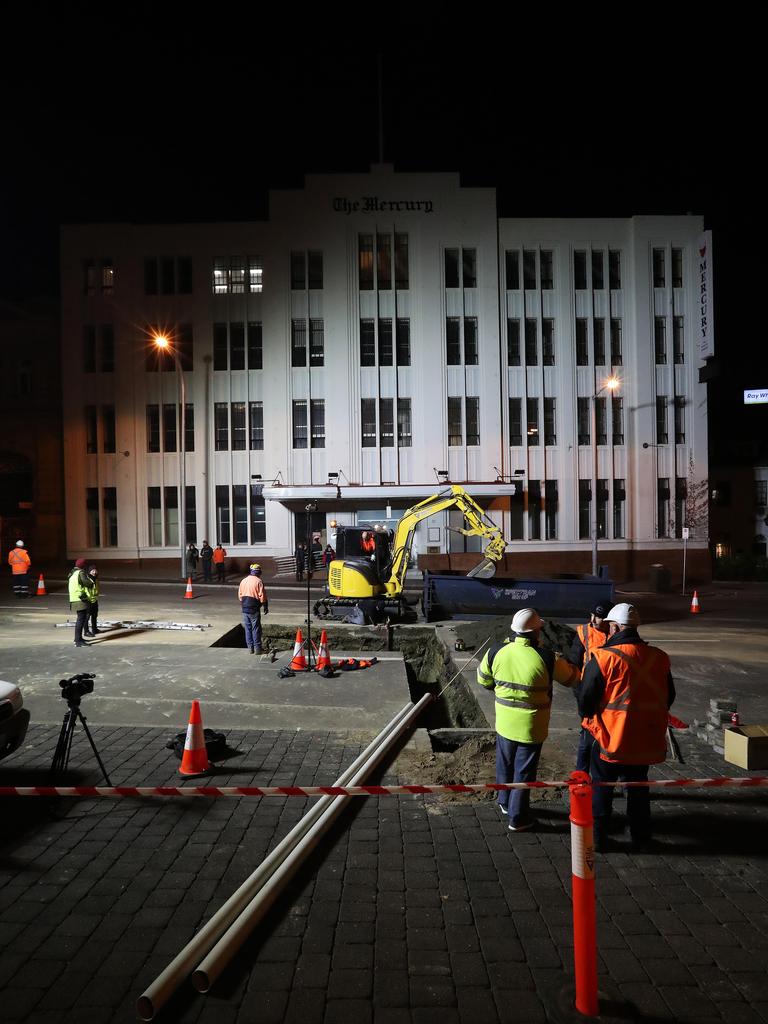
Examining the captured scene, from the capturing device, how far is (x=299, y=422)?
29750 mm

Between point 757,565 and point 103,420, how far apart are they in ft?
112

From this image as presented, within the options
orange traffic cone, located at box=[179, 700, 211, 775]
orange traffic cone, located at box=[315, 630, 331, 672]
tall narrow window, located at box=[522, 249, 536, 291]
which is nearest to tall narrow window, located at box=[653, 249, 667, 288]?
tall narrow window, located at box=[522, 249, 536, 291]

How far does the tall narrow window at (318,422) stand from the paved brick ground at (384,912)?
24992mm

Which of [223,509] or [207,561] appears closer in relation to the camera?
[207,561]

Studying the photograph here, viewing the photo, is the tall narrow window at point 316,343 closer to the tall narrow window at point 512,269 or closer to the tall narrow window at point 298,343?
the tall narrow window at point 298,343

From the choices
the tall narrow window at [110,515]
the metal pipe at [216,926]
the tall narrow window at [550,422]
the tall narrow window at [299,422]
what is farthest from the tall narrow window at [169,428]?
the metal pipe at [216,926]

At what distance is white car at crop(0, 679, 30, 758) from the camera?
217 inches

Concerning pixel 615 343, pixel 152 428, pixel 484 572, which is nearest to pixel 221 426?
pixel 152 428

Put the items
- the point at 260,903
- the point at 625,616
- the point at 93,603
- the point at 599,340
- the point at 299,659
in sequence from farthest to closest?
the point at 599,340 < the point at 93,603 < the point at 299,659 < the point at 625,616 < the point at 260,903

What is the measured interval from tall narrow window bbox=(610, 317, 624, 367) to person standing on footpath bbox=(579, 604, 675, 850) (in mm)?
28159

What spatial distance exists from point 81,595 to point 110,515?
63.8 feet

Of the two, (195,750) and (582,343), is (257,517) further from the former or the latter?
(195,750)

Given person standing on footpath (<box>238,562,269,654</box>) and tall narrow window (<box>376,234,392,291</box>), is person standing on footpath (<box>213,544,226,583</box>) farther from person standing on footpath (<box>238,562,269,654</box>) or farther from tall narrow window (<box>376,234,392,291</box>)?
tall narrow window (<box>376,234,392,291</box>)

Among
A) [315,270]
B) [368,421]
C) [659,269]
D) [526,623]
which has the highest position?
[315,270]
